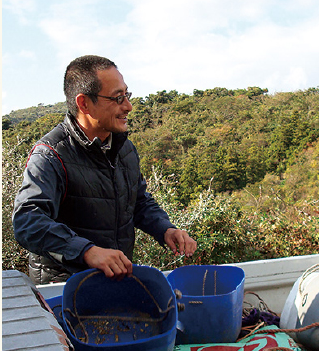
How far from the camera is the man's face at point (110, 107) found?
2.00 m

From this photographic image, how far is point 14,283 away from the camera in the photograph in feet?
4.84

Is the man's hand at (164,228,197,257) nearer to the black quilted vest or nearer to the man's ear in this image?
the black quilted vest

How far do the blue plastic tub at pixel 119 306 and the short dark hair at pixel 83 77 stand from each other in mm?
838

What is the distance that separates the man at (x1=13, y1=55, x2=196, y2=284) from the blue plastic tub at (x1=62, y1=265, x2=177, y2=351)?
14cm

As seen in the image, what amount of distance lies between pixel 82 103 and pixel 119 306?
0.94m

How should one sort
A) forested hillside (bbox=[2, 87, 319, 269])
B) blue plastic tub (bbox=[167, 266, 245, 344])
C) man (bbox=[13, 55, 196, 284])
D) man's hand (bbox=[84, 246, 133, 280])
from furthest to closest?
forested hillside (bbox=[2, 87, 319, 269]), blue plastic tub (bbox=[167, 266, 245, 344]), man (bbox=[13, 55, 196, 284]), man's hand (bbox=[84, 246, 133, 280])

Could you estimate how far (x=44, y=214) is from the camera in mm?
1640

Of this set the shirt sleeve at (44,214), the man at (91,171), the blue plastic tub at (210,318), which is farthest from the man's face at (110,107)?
the blue plastic tub at (210,318)

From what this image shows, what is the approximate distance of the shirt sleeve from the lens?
1.56 metres

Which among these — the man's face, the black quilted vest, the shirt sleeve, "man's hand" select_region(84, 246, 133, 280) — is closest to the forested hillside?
the black quilted vest

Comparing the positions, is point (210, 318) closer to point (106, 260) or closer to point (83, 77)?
point (106, 260)

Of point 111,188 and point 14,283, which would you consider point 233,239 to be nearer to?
point 111,188

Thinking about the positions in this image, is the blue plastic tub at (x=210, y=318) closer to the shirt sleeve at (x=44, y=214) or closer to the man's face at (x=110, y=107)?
the shirt sleeve at (x=44, y=214)

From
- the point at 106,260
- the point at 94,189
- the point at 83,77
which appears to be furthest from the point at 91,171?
the point at 106,260
